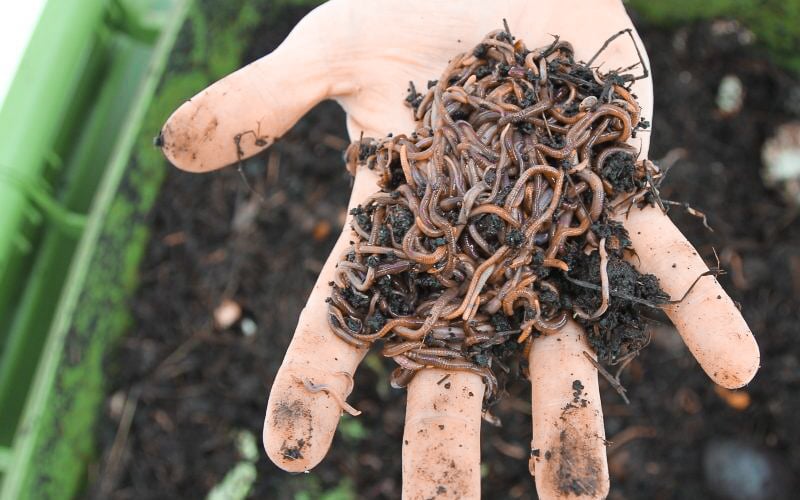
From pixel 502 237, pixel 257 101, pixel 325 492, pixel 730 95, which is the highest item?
pixel 257 101

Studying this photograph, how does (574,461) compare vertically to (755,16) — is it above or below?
below

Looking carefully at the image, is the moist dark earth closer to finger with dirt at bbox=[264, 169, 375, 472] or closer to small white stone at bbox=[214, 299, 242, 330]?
small white stone at bbox=[214, 299, 242, 330]

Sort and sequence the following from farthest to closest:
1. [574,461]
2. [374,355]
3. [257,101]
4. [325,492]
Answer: [374,355] < [325,492] < [257,101] < [574,461]

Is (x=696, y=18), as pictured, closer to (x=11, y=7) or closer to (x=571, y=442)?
(x=571, y=442)

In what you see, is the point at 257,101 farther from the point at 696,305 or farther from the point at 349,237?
the point at 696,305

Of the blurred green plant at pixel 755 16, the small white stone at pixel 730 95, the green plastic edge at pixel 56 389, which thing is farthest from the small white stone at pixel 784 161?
the green plastic edge at pixel 56 389

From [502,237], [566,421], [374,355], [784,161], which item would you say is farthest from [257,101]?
[784,161]

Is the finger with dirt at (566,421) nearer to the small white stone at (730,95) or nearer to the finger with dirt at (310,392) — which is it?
the finger with dirt at (310,392)
